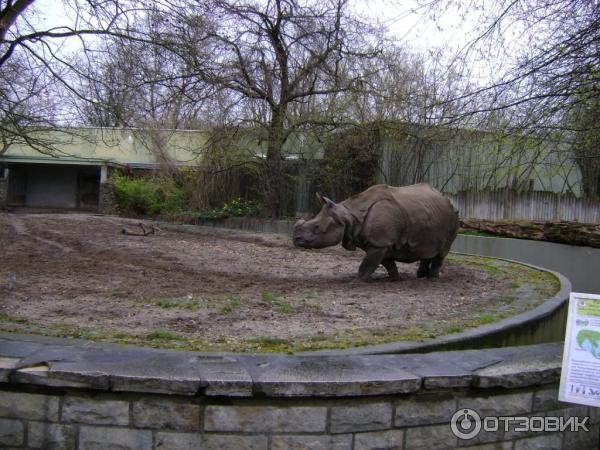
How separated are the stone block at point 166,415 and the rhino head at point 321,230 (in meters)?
5.15

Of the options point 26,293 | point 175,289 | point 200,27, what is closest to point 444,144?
point 200,27

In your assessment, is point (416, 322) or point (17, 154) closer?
point (416, 322)

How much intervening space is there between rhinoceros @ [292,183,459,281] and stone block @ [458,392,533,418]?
4.83 meters

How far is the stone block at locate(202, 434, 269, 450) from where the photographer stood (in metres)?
3.35

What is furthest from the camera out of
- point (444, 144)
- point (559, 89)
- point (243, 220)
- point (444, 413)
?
point (243, 220)

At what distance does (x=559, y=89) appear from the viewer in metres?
7.58

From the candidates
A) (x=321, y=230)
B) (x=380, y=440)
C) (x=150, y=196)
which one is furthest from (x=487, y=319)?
(x=150, y=196)

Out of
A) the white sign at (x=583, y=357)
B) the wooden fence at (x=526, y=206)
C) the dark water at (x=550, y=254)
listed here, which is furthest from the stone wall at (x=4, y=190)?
the white sign at (x=583, y=357)

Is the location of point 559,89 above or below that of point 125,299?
above

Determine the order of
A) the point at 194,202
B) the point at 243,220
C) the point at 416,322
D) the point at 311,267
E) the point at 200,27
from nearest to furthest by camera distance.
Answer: the point at 416,322 → the point at 200,27 → the point at 311,267 → the point at 243,220 → the point at 194,202

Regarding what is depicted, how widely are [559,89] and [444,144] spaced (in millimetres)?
10014

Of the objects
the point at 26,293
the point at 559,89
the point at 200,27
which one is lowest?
the point at 26,293

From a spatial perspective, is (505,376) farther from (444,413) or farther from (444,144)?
(444,144)

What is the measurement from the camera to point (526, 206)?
50.8 feet
